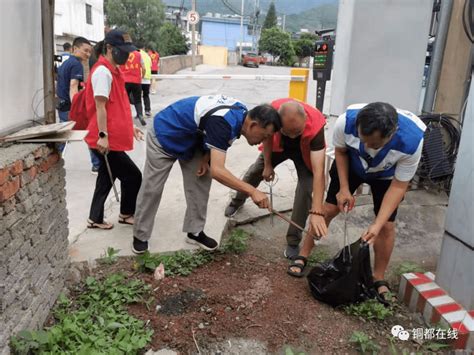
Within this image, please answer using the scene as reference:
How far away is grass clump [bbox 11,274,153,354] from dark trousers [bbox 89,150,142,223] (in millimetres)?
896

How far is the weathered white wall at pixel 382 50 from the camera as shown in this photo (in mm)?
4418

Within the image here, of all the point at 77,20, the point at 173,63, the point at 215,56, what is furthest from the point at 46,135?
the point at 215,56

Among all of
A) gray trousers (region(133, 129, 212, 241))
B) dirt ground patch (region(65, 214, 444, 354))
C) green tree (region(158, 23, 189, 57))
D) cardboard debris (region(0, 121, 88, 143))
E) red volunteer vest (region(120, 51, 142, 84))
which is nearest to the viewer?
cardboard debris (region(0, 121, 88, 143))

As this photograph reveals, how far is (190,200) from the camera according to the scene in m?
3.38

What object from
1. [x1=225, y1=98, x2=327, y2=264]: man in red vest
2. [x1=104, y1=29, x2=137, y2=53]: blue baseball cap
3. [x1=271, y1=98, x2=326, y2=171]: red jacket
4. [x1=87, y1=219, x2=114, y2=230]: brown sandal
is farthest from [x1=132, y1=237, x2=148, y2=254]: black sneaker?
[x1=104, y1=29, x2=137, y2=53]: blue baseball cap

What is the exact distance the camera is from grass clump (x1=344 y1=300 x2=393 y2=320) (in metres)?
2.85

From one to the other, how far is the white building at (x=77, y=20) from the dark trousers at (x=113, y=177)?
15.7 metres

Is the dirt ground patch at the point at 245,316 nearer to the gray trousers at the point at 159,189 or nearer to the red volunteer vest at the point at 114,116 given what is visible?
the gray trousers at the point at 159,189

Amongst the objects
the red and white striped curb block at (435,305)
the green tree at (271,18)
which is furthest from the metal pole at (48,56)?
the green tree at (271,18)

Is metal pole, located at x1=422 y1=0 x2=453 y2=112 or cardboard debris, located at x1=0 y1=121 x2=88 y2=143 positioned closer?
cardboard debris, located at x1=0 y1=121 x2=88 y2=143

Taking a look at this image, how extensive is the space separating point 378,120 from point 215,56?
39.7 m

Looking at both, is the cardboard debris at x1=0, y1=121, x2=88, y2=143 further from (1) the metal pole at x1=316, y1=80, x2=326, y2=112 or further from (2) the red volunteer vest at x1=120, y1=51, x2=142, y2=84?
(2) the red volunteer vest at x1=120, y1=51, x2=142, y2=84

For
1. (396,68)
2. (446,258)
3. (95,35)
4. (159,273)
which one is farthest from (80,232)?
(95,35)

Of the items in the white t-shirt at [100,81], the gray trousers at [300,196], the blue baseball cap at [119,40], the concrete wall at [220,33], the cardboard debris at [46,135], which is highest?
the concrete wall at [220,33]
